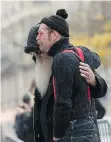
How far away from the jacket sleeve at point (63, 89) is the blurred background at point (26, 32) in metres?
4.77

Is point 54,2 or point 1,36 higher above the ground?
point 54,2

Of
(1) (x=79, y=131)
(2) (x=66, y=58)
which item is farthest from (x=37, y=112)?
(2) (x=66, y=58)

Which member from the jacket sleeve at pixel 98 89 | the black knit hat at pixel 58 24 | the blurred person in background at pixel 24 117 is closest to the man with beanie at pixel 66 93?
the black knit hat at pixel 58 24

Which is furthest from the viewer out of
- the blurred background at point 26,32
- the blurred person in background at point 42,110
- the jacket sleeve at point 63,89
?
the blurred background at point 26,32

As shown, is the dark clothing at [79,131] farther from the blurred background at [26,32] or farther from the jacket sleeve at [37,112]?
the blurred background at [26,32]

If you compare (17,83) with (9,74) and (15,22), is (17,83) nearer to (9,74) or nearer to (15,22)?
(9,74)

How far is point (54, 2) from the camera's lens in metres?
7.38

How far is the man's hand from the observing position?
2.54 meters

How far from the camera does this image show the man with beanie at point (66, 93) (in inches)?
97.7

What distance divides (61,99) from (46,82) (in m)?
0.26

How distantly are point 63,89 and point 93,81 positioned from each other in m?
0.23

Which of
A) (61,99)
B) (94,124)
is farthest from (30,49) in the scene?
(94,124)

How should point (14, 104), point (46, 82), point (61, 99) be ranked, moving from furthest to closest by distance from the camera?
point (14, 104) < point (46, 82) < point (61, 99)

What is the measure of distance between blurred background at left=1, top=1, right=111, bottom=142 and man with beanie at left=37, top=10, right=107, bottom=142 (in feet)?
15.2
